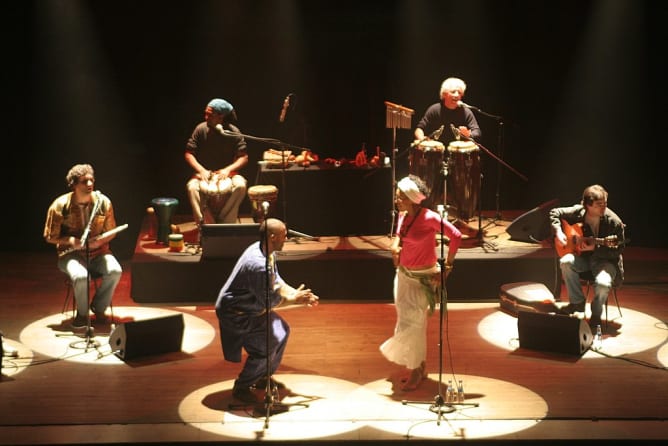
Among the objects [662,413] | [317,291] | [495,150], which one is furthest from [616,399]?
[495,150]

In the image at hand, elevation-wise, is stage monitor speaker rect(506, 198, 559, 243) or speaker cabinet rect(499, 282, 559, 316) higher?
stage monitor speaker rect(506, 198, 559, 243)

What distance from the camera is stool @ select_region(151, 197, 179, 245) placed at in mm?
11016

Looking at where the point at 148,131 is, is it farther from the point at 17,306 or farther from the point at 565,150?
the point at 565,150

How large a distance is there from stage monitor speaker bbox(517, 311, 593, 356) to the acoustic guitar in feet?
2.47

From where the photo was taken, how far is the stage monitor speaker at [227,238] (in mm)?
10148

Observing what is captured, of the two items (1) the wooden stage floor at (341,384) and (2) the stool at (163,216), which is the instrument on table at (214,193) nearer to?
(2) the stool at (163,216)

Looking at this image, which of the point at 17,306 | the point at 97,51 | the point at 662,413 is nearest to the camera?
the point at 662,413

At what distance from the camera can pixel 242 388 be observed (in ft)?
25.6

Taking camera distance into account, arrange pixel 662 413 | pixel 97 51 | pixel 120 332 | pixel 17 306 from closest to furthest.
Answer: pixel 662 413
pixel 120 332
pixel 17 306
pixel 97 51

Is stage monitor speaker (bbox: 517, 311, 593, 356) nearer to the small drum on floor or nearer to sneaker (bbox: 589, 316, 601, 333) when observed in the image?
sneaker (bbox: 589, 316, 601, 333)

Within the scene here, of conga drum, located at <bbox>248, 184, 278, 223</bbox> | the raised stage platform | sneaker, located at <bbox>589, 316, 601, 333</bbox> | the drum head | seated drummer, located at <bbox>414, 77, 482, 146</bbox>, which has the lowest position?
sneaker, located at <bbox>589, 316, 601, 333</bbox>

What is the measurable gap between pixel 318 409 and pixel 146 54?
221 inches

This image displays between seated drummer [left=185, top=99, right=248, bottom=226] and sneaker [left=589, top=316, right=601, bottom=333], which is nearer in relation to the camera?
sneaker [left=589, top=316, right=601, bottom=333]

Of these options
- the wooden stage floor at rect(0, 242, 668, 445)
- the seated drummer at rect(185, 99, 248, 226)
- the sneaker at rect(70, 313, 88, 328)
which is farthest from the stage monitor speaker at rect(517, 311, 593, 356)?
the sneaker at rect(70, 313, 88, 328)
